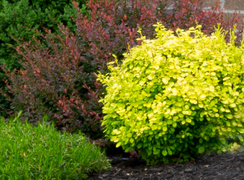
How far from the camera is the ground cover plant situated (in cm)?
292

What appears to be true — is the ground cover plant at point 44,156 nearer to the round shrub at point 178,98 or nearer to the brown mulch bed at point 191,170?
the brown mulch bed at point 191,170

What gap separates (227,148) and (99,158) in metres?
1.49

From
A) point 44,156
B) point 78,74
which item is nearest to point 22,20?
point 78,74

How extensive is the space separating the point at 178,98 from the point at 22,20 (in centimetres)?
351

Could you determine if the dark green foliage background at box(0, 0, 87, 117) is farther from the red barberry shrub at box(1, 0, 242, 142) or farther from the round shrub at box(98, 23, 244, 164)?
the round shrub at box(98, 23, 244, 164)

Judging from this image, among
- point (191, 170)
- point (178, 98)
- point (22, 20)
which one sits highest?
point (22, 20)

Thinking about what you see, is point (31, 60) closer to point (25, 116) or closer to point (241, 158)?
point (25, 116)

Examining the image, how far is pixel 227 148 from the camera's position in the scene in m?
3.51

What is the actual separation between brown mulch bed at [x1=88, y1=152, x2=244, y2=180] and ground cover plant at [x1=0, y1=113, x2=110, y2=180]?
0.77 feet

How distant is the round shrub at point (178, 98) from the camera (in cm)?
310

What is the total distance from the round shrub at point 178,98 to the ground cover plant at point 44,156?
436 millimetres

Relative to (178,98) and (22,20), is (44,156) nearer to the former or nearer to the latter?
(178,98)

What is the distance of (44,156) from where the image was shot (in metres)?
3.10

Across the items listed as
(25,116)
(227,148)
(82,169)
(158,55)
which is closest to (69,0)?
(25,116)
